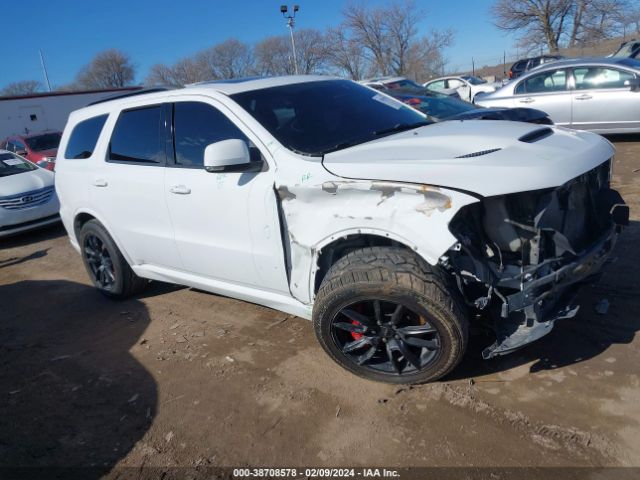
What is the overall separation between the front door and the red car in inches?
417

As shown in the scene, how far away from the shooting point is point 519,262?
2680 mm

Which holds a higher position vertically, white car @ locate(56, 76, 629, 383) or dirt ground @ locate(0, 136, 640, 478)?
white car @ locate(56, 76, 629, 383)

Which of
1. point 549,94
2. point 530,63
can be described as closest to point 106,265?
point 549,94

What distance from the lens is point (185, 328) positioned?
423 cm

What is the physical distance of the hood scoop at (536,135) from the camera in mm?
2962

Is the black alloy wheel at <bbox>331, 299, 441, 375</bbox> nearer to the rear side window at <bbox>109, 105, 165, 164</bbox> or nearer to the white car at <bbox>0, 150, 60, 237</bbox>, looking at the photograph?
the rear side window at <bbox>109, 105, 165, 164</bbox>

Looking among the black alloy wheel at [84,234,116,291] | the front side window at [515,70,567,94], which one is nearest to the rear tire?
the black alloy wheel at [84,234,116,291]

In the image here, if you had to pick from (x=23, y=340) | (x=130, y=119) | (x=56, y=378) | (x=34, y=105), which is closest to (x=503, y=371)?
(x=56, y=378)

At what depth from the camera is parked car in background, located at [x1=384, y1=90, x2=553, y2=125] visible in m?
6.62

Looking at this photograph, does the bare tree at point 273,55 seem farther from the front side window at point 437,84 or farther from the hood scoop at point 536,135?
the hood scoop at point 536,135

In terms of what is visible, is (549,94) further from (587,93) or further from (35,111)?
(35,111)

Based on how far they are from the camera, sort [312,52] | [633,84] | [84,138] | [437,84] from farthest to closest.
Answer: [312,52]
[437,84]
[633,84]
[84,138]

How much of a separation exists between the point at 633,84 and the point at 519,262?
754cm

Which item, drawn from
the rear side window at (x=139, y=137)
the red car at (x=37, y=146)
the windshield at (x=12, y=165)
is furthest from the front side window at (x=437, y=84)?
the rear side window at (x=139, y=137)
